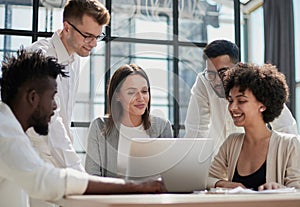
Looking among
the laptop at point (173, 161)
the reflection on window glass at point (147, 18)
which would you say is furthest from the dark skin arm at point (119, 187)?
the reflection on window glass at point (147, 18)

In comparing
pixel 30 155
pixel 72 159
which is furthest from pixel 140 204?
pixel 72 159

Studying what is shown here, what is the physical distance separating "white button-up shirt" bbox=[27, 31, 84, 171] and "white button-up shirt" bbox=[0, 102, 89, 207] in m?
0.58

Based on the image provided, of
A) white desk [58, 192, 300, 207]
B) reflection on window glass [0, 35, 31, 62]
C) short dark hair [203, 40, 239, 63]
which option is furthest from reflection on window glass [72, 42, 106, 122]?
white desk [58, 192, 300, 207]

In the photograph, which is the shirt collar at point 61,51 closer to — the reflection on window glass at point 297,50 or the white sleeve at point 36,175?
the white sleeve at point 36,175

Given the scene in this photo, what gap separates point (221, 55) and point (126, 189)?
1513 millimetres

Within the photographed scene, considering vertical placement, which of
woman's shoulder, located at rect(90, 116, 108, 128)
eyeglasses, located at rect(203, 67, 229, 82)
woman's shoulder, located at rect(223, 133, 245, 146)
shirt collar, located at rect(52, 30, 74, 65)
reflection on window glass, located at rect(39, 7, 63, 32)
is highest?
reflection on window glass, located at rect(39, 7, 63, 32)

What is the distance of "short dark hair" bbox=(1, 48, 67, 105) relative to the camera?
151cm

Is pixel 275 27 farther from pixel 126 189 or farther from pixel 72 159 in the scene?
pixel 126 189

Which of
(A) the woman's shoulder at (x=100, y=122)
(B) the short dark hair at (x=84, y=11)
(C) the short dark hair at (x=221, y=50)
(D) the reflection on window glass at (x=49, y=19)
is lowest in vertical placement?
(A) the woman's shoulder at (x=100, y=122)

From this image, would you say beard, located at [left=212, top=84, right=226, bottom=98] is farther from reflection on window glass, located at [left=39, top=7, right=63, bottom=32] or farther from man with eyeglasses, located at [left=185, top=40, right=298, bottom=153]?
reflection on window glass, located at [left=39, top=7, right=63, bottom=32]

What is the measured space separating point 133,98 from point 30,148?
1.21 m

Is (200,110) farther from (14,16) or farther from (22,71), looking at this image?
(14,16)

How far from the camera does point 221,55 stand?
8.63ft

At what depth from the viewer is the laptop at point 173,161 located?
166 cm
